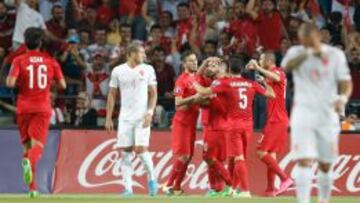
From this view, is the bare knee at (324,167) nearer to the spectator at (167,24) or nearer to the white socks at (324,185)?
the white socks at (324,185)

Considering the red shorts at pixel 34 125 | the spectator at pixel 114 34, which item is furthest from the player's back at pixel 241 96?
the spectator at pixel 114 34

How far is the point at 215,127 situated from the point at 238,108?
709 mm

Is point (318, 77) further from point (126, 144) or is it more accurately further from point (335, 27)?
point (335, 27)

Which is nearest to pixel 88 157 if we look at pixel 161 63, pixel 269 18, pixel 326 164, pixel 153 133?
pixel 153 133

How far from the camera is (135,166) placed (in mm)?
23172

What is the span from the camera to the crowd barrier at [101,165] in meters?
22.8

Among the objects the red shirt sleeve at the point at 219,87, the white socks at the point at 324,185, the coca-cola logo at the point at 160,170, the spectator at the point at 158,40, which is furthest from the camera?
the spectator at the point at 158,40

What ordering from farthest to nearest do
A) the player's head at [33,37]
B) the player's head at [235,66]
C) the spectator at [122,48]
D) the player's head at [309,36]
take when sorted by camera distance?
the spectator at [122,48]
the player's head at [235,66]
the player's head at [33,37]
the player's head at [309,36]

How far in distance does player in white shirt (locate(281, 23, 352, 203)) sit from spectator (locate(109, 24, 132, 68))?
11228mm

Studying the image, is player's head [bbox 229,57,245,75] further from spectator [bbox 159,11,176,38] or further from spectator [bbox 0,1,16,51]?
spectator [bbox 0,1,16,51]

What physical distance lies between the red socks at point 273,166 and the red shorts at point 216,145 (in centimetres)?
73

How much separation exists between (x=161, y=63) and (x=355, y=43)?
13.6ft

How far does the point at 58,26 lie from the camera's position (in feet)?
84.3

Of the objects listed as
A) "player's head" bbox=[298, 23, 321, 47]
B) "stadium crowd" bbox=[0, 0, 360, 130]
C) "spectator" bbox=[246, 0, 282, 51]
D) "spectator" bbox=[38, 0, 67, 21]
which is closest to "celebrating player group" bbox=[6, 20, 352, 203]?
"stadium crowd" bbox=[0, 0, 360, 130]
